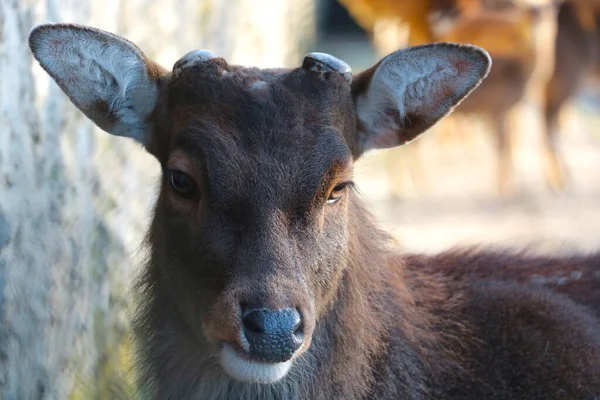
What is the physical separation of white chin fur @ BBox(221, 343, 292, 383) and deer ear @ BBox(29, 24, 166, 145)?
1211 mm

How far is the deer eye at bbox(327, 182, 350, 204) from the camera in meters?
3.69

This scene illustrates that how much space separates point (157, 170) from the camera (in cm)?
667

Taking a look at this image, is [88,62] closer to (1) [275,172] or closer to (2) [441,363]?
(1) [275,172]

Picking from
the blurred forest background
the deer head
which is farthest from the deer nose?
the blurred forest background

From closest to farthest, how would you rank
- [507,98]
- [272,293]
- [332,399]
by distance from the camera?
[272,293] < [332,399] < [507,98]

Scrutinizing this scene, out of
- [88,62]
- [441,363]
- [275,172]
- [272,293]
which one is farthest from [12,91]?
[441,363]

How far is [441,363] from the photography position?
13.4ft

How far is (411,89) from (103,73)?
1313 millimetres

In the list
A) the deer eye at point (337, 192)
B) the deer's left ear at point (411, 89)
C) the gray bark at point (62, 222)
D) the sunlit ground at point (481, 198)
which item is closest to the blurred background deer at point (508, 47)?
the sunlit ground at point (481, 198)

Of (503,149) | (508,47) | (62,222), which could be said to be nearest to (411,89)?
(62,222)

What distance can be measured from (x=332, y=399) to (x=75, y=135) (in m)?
2.22

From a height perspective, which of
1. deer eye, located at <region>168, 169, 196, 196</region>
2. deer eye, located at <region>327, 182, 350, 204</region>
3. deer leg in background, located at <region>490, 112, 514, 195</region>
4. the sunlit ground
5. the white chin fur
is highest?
deer eye, located at <region>327, 182, 350, 204</region>

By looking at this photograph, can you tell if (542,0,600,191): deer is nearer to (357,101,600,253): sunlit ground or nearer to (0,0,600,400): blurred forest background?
(0,0,600,400): blurred forest background

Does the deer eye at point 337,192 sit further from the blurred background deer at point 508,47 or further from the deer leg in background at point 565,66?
the deer leg in background at point 565,66
